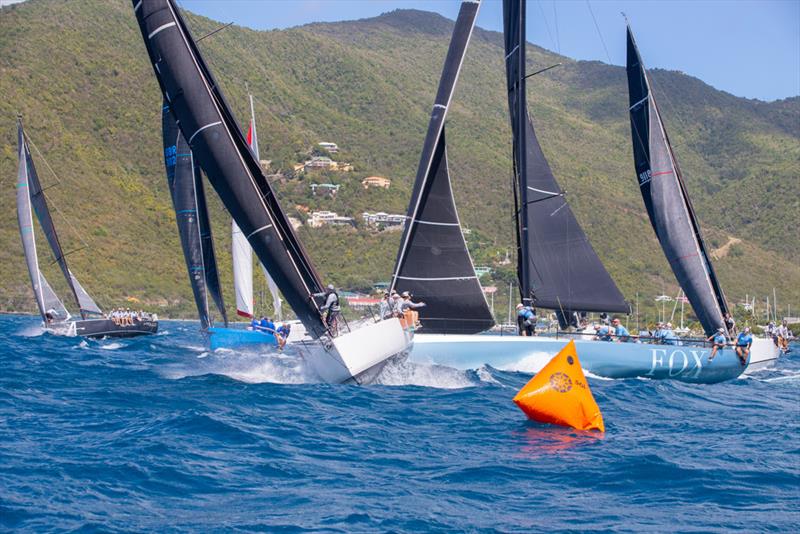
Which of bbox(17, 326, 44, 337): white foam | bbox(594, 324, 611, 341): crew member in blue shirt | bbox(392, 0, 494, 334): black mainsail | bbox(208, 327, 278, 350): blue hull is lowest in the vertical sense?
bbox(17, 326, 44, 337): white foam

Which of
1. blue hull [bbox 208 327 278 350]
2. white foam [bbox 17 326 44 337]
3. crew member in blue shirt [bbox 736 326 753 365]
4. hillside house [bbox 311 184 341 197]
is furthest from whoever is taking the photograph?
hillside house [bbox 311 184 341 197]

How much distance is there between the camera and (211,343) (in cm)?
2808

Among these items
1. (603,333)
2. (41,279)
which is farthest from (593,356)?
(41,279)

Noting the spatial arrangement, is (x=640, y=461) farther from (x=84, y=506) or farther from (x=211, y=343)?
(x=211, y=343)

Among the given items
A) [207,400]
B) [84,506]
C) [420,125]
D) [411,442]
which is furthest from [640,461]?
[420,125]

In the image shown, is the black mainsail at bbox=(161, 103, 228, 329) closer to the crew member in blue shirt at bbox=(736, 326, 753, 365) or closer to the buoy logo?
the crew member in blue shirt at bbox=(736, 326, 753, 365)

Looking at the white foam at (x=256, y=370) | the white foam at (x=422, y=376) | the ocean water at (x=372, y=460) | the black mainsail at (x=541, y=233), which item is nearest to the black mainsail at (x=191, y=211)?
the white foam at (x=256, y=370)

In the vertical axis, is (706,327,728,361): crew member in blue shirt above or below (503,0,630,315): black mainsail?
below

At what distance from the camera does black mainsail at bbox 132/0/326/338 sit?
15820 millimetres

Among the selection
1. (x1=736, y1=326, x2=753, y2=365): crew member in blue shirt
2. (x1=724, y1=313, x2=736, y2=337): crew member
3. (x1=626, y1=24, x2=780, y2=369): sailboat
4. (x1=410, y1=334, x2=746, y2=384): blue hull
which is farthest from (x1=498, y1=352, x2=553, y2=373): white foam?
(x1=724, y1=313, x2=736, y2=337): crew member

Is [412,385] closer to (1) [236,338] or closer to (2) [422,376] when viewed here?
(2) [422,376]

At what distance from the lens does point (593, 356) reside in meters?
20.3

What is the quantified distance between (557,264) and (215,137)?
9438 millimetres

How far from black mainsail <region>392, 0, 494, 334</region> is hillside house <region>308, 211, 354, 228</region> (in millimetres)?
65214
